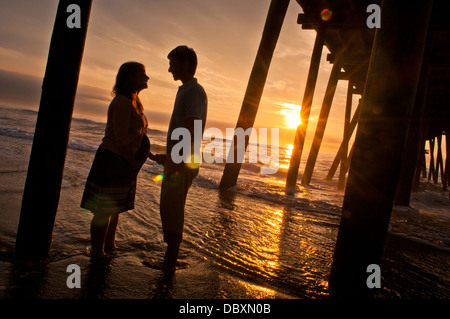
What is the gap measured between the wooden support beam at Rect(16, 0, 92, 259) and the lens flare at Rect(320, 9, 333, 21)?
6.44 m

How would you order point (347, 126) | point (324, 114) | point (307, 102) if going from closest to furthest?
point (307, 102), point (324, 114), point (347, 126)

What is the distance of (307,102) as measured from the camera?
7594 mm

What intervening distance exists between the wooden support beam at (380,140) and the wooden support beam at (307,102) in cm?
531

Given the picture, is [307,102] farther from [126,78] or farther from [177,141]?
[126,78]

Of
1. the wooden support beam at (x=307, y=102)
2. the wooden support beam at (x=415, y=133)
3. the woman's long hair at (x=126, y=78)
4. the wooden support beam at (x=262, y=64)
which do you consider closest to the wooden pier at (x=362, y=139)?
the woman's long hair at (x=126, y=78)

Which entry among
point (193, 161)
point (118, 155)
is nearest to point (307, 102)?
point (193, 161)

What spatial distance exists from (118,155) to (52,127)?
461 millimetres

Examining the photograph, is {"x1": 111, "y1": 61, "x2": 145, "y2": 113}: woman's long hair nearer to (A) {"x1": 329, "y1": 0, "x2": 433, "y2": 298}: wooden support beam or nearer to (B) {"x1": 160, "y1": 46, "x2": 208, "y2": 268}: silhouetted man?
(B) {"x1": 160, "y1": 46, "x2": 208, "y2": 268}: silhouetted man

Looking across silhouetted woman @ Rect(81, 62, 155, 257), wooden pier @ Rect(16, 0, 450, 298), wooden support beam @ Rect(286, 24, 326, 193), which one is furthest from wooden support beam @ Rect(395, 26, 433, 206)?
silhouetted woman @ Rect(81, 62, 155, 257)

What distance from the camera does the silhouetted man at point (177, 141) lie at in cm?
205

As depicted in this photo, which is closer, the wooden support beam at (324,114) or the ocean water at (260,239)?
the ocean water at (260,239)

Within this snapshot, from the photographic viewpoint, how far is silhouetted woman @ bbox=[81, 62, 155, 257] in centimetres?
196

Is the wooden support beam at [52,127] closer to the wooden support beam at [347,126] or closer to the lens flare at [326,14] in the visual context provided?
the lens flare at [326,14]
